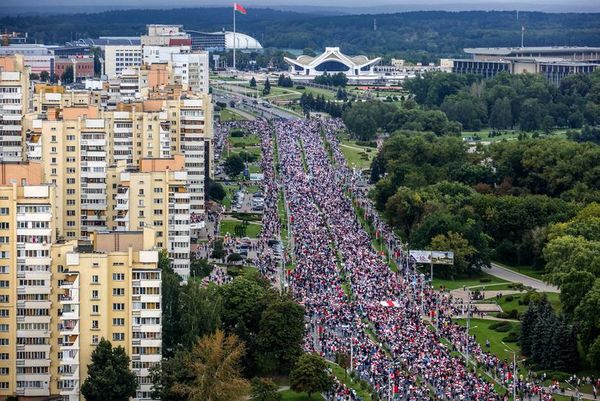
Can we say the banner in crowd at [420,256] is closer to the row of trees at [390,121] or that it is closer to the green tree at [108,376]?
the green tree at [108,376]

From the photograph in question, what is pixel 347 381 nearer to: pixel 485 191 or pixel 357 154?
pixel 485 191

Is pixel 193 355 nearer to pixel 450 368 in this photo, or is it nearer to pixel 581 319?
pixel 450 368

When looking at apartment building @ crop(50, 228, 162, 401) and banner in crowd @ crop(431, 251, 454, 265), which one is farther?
banner in crowd @ crop(431, 251, 454, 265)

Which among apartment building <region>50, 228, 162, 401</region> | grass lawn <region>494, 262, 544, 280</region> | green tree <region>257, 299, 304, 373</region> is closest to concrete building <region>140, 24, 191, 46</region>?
grass lawn <region>494, 262, 544, 280</region>

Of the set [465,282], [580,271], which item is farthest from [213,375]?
[465,282]

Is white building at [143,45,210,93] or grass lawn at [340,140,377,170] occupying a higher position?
white building at [143,45,210,93]

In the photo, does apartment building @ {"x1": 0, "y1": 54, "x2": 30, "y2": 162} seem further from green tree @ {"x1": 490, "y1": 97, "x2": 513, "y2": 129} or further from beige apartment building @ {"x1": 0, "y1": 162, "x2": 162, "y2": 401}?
green tree @ {"x1": 490, "y1": 97, "x2": 513, "y2": 129}

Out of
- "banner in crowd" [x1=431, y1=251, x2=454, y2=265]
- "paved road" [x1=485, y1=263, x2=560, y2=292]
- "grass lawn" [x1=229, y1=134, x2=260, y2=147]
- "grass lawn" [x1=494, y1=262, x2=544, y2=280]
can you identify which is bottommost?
"grass lawn" [x1=494, y1=262, x2=544, y2=280]
